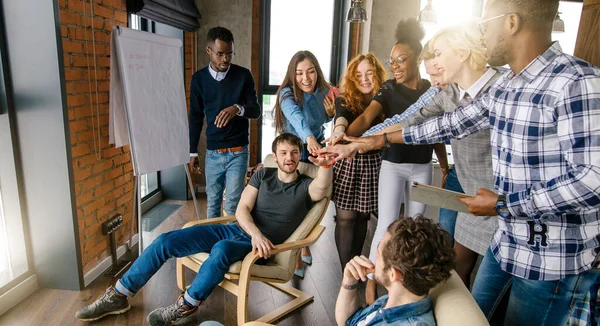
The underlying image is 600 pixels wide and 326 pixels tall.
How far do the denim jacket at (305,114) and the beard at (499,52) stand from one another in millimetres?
1406

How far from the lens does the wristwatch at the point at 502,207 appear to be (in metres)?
1.19

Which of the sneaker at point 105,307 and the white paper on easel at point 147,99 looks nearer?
the sneaker at point 105,307

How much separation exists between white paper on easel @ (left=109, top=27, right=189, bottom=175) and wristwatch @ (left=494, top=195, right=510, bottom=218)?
7.12 ft

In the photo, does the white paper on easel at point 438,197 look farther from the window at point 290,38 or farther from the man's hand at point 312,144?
the window at point 290,38

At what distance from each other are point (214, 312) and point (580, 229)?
6.54 ft

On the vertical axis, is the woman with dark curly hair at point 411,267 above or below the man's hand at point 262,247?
above

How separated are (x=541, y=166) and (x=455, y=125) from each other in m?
0.46

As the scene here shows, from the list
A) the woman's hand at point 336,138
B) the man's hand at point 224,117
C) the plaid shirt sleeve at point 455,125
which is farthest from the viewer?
the man's hand at point 224,117

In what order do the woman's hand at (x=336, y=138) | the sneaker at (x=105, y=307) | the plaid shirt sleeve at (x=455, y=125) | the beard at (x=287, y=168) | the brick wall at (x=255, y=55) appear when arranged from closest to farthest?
the plaid shirt sleeve at (x=455, y=125)
the woman's hand at (x=336, y=138)
the sneaker at (x=105, y=307)
the beard at (x=287, y=168)
the brick wall at (x=255, y=55)

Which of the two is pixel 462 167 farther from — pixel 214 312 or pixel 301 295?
pixel 214 312

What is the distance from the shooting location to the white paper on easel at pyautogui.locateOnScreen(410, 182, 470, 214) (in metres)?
1.38

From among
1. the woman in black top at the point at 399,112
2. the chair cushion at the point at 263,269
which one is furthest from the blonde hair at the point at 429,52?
the chair cushion at the point at 263,269

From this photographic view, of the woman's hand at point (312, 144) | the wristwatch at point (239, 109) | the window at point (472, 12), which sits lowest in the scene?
the woman's hand at point (312, 144)

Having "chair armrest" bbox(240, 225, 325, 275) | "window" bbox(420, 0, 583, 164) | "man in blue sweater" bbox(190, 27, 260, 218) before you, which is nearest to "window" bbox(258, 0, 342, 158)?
"window" bbox(420, 0, 583, 164)
